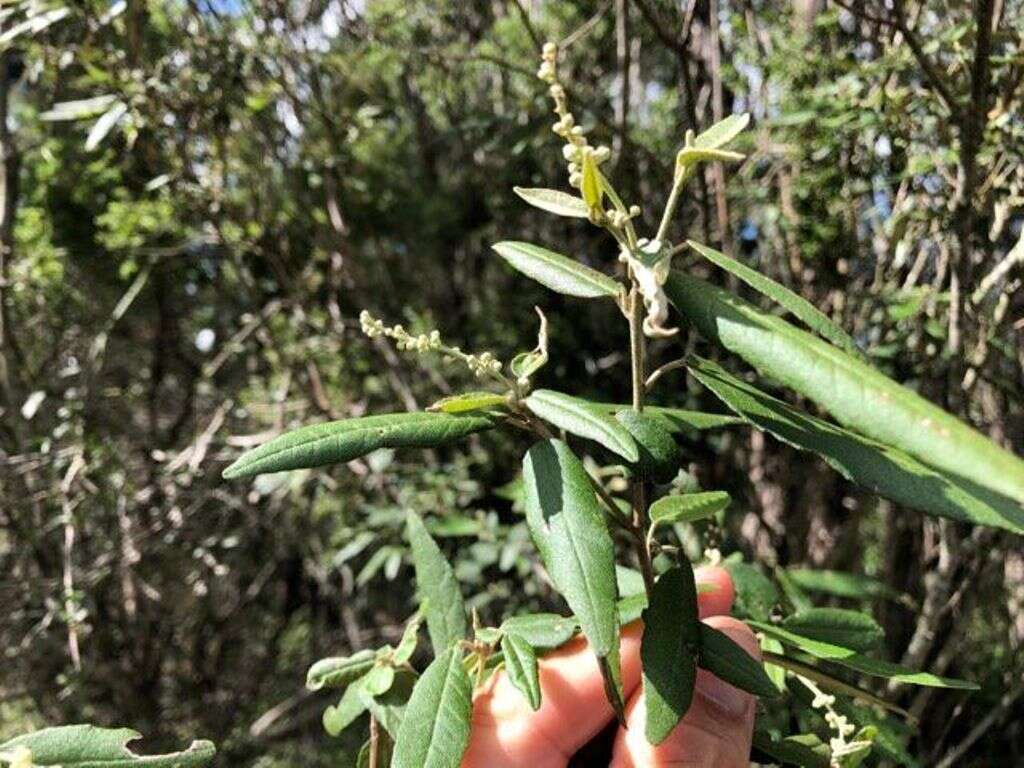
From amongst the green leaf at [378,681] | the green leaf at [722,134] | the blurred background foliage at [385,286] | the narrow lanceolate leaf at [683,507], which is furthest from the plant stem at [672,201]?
the blurred background foliage at [385,286]

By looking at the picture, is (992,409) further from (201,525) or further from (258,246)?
(201,525)

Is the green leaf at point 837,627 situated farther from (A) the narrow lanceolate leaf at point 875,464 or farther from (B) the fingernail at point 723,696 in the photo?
(A) the narrow lanceolate leaf at point 875,464

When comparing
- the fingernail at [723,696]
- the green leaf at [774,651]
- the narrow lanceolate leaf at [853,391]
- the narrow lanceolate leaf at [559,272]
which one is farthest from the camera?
the green leaf at [774,651]

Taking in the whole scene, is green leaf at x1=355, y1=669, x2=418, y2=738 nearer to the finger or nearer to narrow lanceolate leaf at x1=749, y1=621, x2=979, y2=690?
the finger

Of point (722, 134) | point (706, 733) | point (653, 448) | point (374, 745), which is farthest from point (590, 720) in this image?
point (722, 134)

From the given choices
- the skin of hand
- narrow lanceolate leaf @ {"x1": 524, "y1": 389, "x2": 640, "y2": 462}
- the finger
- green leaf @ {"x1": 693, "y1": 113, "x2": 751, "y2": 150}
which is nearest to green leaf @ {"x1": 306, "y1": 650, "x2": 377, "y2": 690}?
the skin of hand
